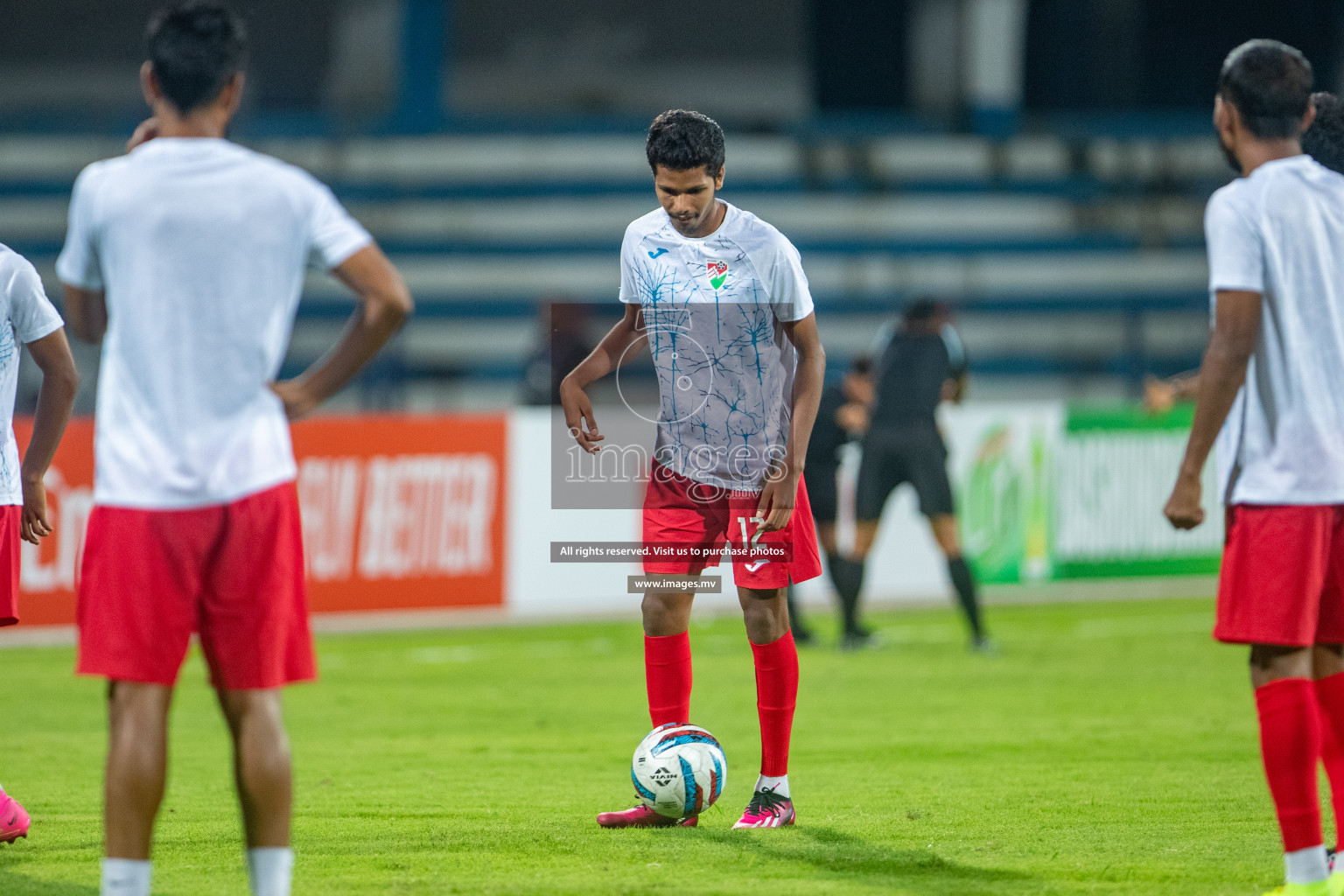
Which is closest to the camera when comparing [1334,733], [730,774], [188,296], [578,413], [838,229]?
[188,296]

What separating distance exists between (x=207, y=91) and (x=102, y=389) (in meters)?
0.70

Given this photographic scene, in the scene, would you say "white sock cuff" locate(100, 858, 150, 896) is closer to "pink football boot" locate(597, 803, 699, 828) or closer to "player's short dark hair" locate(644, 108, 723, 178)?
"pink football boot" locate(597, 803, 699, 828)

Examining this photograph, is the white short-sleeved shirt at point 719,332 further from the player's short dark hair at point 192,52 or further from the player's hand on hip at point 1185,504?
the player's short dark hair at point 192,52

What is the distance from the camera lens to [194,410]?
3.66 m

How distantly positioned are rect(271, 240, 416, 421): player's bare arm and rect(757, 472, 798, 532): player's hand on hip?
186cm

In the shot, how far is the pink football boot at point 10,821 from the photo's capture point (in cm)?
537

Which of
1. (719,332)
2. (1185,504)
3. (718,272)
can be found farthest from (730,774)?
(1185,504)

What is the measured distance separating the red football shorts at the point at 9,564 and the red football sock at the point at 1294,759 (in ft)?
12.0

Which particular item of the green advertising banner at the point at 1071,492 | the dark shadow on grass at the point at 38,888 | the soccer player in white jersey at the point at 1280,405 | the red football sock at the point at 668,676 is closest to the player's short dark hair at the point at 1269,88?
the soccer player in white jersey at the point at 1280,405

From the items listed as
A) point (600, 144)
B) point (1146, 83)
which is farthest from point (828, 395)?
point (1146, 83)

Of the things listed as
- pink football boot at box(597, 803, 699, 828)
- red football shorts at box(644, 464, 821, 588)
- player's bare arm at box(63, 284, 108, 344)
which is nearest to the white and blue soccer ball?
pink football boot at box(597, 803, 699, 828)

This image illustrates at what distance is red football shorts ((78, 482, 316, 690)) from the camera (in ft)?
12.1

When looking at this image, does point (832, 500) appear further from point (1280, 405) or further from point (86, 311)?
point (86, 311)

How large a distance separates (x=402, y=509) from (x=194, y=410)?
8792mm
